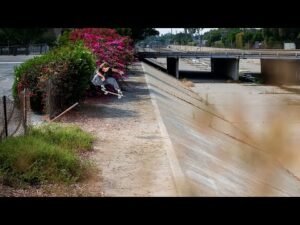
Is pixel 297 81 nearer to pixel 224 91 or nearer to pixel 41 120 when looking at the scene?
pixel 224 91

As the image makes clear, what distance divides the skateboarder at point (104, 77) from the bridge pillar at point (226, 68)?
41.8 m

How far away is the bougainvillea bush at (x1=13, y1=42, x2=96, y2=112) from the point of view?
51.7ft

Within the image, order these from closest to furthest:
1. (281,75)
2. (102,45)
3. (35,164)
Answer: (35,164)
(102,45)
(281,75)

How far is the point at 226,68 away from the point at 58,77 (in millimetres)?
54615

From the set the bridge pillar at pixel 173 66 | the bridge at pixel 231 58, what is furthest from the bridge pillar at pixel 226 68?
the bridge pillar at pixel 173 66

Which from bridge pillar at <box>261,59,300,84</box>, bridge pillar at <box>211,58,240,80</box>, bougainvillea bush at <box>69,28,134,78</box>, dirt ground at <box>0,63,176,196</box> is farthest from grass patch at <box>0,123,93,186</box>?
bridge pillar at <box>211,58,240,80</box>

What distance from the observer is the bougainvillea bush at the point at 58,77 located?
1575 centimetres

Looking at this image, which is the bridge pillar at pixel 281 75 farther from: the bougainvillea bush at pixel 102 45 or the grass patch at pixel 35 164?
the grass patch at pixel 35 164

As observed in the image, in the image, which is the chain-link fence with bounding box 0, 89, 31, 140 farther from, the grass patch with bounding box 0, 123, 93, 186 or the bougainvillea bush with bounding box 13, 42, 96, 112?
the bougainvillea bush with bounding box 13, 42, 96, 112

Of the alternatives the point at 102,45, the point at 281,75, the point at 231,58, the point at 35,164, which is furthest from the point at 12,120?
the point at 231,58

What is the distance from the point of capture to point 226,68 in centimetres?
6844

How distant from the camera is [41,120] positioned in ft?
48.4

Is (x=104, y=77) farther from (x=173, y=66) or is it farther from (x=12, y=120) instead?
(x=173, y=66)
